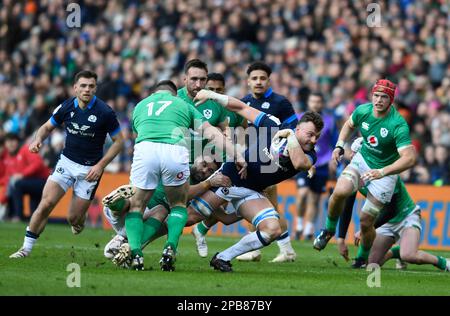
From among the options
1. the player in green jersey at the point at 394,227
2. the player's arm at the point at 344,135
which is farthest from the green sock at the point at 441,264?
the player's arm at the point at 344,135

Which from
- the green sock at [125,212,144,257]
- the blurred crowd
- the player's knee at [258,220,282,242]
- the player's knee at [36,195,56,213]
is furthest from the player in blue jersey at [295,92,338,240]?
the green sock at [125,212,144,257]

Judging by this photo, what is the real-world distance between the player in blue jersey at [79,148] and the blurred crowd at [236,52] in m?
7.52

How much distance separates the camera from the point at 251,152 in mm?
11828

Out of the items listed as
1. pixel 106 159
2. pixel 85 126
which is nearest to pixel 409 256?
pixel 106 159

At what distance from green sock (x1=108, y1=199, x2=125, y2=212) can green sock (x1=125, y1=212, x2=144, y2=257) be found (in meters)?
0.17

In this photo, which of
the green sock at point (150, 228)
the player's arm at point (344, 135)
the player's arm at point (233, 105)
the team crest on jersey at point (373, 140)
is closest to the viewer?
the player's arm at point (233, 105)

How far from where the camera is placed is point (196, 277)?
1054 centimetres

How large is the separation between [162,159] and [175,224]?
75cm

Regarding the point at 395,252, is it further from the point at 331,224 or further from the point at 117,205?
the point at 117,205

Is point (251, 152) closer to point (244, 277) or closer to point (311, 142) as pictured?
point (311, 142)

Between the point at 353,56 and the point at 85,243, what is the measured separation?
8.88 metres

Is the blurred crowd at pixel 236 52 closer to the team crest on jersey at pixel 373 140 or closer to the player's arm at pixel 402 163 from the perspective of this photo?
the team crest on jersey at pixel 373 140

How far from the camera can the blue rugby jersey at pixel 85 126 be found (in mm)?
13148

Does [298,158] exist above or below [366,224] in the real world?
above
